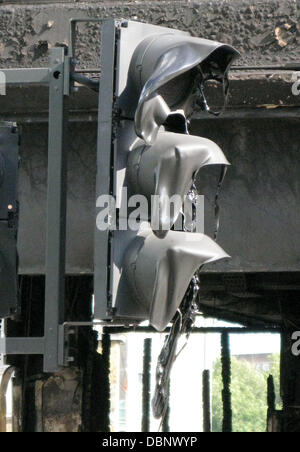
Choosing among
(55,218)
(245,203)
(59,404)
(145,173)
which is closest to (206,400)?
(59,404)

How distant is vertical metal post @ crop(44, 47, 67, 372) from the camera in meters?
4.54

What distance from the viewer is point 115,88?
14.4ft

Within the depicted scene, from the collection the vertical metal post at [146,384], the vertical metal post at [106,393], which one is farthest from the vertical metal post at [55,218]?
the vertical metal post at [146,384]

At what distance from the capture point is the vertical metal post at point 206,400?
13773mm

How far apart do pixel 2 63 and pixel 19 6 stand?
1.06ft

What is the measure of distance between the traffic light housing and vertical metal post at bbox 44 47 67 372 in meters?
0.27

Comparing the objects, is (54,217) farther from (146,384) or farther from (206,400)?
(206,400)

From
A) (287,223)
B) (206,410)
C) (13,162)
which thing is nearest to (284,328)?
(206,410)

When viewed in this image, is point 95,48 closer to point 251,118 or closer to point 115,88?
point 251,118

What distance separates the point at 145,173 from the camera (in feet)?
14.1

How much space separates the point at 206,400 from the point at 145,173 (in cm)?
1001

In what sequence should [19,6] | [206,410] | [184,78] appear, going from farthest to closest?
[206,410]
[19,6]
[184,78]

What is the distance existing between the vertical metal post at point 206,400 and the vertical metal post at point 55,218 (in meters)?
9.38
